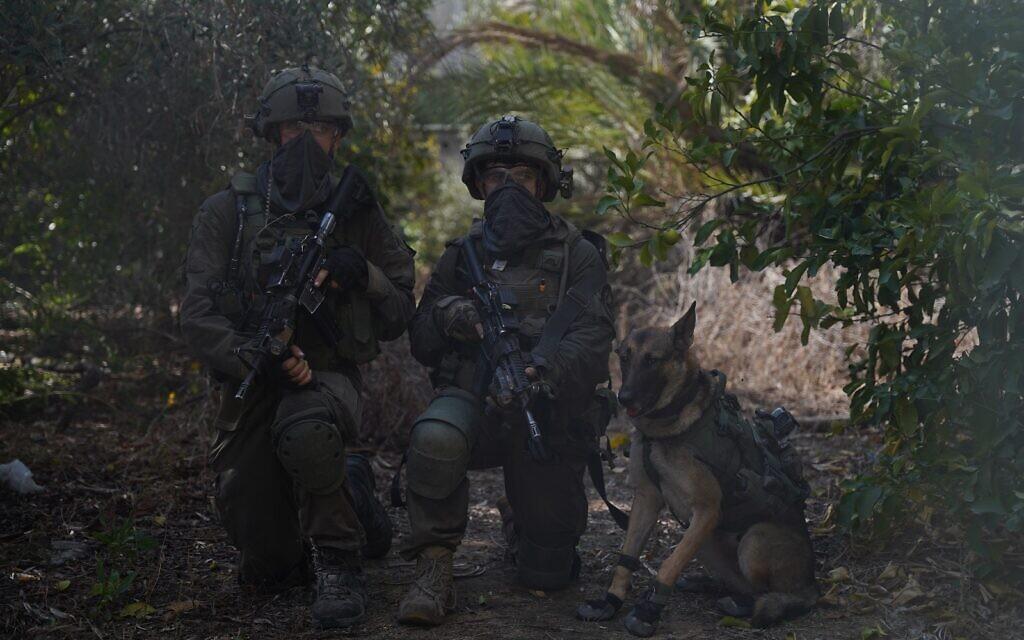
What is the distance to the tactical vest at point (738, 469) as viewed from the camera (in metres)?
4.14

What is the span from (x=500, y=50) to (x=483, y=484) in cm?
496

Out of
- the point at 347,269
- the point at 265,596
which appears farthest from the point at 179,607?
the point at 347,269

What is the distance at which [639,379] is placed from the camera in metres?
4.09

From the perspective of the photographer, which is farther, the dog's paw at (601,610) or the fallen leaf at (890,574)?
the fallen leaf at (890,574)

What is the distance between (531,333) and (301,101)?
129 cm

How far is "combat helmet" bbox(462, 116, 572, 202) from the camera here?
14.5ft

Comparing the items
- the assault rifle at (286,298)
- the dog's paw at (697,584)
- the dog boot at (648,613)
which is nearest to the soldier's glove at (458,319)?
the assault rifle at (286,298)

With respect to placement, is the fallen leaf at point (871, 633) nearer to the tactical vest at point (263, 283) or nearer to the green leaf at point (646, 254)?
the green leaf at point (646, 254)

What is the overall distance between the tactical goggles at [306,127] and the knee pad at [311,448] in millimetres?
1125

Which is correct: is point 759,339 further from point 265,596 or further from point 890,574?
point 265,596

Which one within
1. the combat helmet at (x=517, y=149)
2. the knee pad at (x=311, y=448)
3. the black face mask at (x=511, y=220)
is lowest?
the knee pad at (x=311, y=448)

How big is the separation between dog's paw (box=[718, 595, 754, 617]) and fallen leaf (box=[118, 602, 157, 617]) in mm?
2150

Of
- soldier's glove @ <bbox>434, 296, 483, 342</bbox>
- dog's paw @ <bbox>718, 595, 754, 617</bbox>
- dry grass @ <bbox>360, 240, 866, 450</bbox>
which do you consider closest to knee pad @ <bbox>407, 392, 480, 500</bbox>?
soldier's glove @ <bbox>434, 296, 483, 342</bbox>

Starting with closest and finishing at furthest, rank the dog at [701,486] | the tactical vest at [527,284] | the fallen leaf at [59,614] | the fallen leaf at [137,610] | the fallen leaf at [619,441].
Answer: the fallen leaf at [59,614], the fallen leaf at [137,610], the dog at [701,486], the tactical vest at [527,284], the fallen leaf at [619,441]
